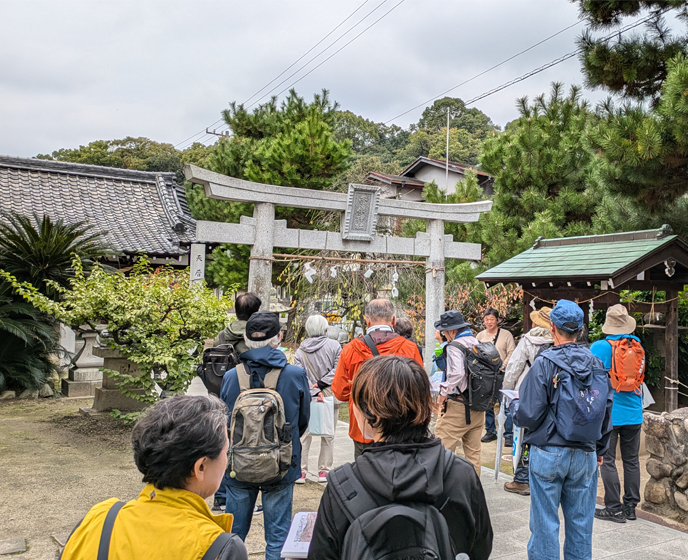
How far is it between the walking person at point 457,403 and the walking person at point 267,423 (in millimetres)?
1775

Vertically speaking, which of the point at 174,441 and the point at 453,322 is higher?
the point at 453,322

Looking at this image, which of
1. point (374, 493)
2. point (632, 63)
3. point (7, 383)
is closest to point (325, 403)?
point (374, 493)

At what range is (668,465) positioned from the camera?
5.16 metres

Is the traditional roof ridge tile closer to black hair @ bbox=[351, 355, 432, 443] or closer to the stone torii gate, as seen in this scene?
the stone torii gate

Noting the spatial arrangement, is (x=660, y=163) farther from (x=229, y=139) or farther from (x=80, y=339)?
(x=229, y=139)

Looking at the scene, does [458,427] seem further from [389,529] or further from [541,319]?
[389,529]

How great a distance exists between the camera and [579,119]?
11.1m

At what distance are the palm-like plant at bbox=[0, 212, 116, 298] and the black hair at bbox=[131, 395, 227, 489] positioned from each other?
342 inches

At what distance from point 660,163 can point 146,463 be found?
→ 6526 mm

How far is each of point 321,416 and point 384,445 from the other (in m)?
3.93

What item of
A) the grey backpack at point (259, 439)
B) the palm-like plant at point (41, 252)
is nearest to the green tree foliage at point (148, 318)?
the palm-like plant at point (41, 252)

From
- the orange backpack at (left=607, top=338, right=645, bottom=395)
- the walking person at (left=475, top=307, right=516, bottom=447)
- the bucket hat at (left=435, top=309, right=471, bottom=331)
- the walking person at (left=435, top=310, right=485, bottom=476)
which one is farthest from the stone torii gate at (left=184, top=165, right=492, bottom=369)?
the orange backpack at (left=607, top=338, right=645, bottom=395)

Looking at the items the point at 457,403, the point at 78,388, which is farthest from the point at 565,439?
the point at 78,388

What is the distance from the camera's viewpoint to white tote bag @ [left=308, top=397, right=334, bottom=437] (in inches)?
218
